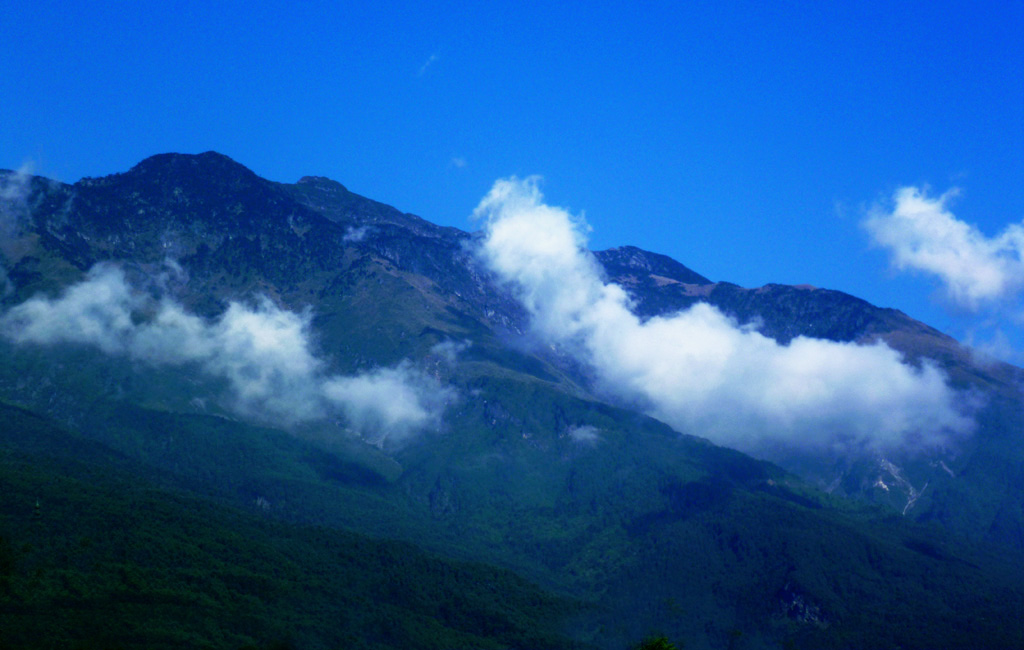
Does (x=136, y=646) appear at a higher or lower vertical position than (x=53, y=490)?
lower

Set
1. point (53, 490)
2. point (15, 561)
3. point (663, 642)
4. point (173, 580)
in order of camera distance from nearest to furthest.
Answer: point (663, 642) → point (15, 561) → point (173, 580) → point (53, 490)

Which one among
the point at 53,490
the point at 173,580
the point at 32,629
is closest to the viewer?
the point at 32,629

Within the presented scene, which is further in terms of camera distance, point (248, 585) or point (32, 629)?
point (248, 585)

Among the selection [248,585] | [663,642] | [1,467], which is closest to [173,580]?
[248,585]

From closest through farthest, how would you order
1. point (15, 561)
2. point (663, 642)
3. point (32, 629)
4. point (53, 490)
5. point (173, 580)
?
point (663, 642), point (32, 629), point (15, 561), point (173, 580), point (53, 490)

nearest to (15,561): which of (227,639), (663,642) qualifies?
(227,639)

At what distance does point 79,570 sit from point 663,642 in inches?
3682

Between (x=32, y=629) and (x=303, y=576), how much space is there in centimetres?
5837

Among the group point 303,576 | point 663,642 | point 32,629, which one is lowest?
point 32,629

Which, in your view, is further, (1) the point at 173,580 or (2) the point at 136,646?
(1) the point at 173,580

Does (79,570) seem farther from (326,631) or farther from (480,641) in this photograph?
(480,641)

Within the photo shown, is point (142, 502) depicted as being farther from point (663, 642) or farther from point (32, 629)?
point (663, 642)

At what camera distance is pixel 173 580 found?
17312 cm

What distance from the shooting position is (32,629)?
144 meters
